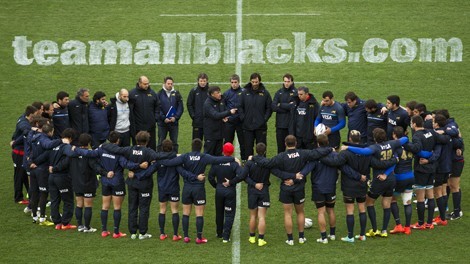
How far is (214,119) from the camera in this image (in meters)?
19.1

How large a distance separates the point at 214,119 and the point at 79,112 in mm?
2711

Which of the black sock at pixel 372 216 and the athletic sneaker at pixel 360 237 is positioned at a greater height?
the black sock at pixel 372 216

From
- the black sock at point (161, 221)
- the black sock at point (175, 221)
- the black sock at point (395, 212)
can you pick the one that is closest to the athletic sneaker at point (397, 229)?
the black sock at point (395, 212)

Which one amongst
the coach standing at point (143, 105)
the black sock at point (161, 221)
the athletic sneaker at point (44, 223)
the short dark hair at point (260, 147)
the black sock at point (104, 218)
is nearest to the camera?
the short dark hair at point (260, 147)

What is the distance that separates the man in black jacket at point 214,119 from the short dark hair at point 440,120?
13.7 ft

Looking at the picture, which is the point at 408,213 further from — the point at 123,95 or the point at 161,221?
the point at 123,95

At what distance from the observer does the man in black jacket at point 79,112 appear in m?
18.5

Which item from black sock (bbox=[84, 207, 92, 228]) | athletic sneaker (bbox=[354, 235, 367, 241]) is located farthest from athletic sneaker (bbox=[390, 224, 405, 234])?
black sock (bbox=[84, 207, 92, 228])

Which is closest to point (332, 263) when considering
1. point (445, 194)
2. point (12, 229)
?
point (445, 194)

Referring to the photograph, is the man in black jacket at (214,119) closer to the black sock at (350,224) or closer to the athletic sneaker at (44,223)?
the athletic sneaker at (44,223)

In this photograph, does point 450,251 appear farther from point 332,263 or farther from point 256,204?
point 256,204

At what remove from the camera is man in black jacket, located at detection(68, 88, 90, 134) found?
18.5 meters

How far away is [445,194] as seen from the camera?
17.0 metres

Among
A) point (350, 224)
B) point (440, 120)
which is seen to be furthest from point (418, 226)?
point (440, 120)
